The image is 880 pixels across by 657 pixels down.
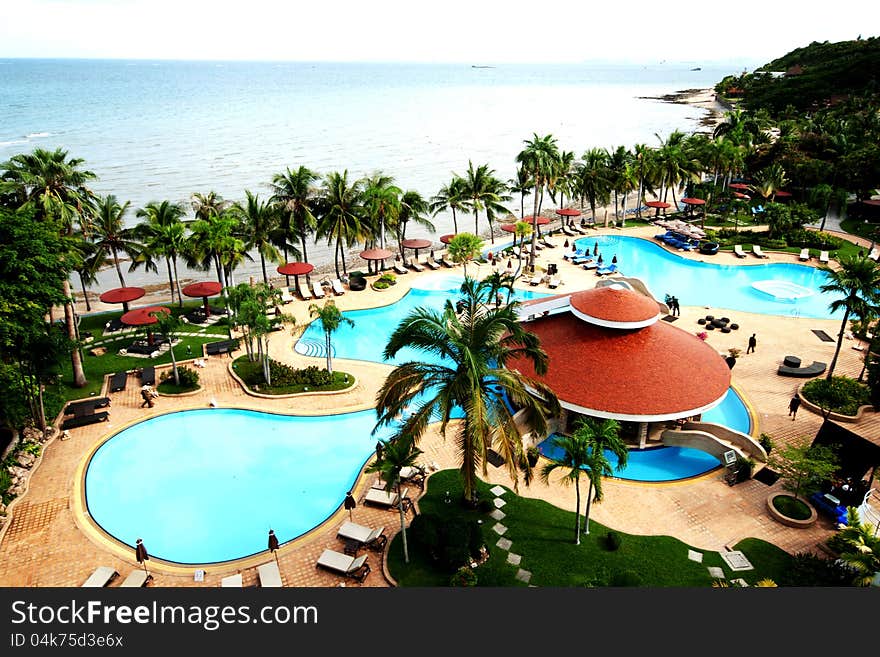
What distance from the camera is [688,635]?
1041 centimetres

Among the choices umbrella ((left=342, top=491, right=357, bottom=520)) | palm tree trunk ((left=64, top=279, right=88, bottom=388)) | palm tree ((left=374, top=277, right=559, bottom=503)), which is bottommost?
umbrella ((left=342, top=491, right=357, bottom=520))

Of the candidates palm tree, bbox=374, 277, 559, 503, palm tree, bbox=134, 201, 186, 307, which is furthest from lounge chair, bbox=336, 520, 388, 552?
palm tree, bbox=134, 201, 186, 307

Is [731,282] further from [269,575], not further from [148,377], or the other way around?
[148,377]

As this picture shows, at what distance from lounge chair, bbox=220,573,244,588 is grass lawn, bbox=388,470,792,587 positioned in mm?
5014

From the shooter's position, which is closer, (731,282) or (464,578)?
(464,578)

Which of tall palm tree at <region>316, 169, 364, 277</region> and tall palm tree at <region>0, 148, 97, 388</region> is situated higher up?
tall palm tree at <region>0, 148, 97, 388</region>

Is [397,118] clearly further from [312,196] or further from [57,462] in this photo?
[57,462]

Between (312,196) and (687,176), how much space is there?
44.2 metres

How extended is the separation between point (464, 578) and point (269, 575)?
6.53m

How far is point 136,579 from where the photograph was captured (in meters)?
18.5

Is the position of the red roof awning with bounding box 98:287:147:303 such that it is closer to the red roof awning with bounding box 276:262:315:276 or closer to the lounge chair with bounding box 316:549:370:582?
the red roof awning with bounding box 276:262:315:276

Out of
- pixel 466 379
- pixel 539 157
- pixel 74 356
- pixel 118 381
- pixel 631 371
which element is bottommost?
pixel 118 381

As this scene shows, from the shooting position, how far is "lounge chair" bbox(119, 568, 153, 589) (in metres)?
18.3

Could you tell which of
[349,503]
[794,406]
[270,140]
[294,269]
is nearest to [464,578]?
[349,503]
